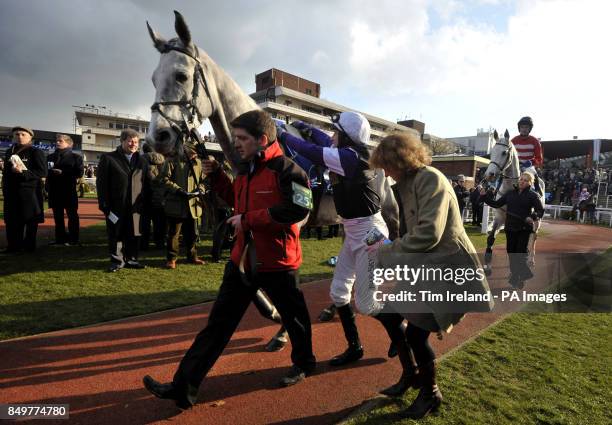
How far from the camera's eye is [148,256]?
7.11 metres

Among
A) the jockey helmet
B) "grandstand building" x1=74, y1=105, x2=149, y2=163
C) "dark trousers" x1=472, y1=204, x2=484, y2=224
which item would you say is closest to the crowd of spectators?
"dark trousers" x1=472, y1=204, x2=484, y2=224

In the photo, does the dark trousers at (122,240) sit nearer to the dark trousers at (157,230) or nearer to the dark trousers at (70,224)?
the dark trousers at (157,230)

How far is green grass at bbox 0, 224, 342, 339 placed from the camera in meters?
3.89

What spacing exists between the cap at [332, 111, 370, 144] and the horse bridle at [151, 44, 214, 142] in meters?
1.31

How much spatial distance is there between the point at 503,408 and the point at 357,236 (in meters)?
1.67

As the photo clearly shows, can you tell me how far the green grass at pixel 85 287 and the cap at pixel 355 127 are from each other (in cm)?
315

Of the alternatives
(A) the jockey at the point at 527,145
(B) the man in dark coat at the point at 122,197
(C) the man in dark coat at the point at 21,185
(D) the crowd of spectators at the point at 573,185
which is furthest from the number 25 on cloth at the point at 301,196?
(D) the crowd of spectators at the point at 573,185

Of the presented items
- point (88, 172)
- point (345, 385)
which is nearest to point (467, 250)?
point (345, 385)

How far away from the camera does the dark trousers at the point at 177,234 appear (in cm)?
617

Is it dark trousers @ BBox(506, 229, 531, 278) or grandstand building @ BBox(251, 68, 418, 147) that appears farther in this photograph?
grandstand building @ BBox(251, 68, 418, 147)

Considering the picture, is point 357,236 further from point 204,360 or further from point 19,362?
point 19,362

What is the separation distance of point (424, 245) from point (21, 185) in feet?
23.5

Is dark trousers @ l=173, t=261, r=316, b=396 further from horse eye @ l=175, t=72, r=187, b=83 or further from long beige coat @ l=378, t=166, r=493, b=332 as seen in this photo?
horse eye @ l=175, t=72, r=187, b=83

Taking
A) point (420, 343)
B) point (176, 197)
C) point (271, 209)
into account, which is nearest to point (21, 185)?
point (176, 197)
